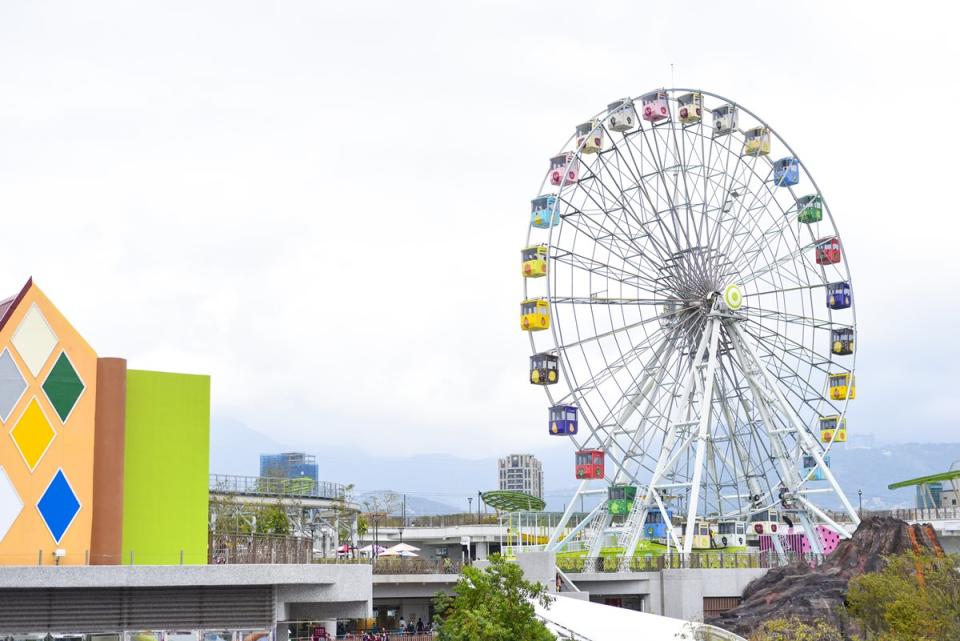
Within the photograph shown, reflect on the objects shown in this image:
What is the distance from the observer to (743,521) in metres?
69.2

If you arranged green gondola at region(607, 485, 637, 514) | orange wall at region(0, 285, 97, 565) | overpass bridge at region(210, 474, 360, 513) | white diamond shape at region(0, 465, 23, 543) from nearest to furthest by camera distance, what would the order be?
white diamond shape at region(0, 465, 23, 543) → orange wall at region(0, 285, 97, 565) → green gondola at region(607, 485, 637, 514) → overpass bridge at region(210, 474, 360, 513)

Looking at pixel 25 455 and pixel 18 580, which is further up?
pixel 25 455

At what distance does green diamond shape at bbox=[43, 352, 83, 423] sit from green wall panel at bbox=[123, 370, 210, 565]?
1.72 metres

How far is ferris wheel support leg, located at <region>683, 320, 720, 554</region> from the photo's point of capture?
6097 cm

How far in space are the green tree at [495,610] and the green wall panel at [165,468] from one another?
799 cm

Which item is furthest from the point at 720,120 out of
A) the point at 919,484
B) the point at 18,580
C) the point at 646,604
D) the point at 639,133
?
the point at 18,580

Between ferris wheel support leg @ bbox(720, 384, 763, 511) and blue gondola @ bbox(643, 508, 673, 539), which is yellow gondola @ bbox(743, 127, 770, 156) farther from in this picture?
blue gondola @ bbox(643, 508, 673, 539)

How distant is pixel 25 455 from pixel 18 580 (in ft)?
10.9

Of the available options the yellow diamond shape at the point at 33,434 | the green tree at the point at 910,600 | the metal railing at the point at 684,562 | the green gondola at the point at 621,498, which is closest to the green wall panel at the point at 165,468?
the yellow diamond shape at the point at 33,434

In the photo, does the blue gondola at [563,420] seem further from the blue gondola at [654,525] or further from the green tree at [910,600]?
the green tree at [910,600]

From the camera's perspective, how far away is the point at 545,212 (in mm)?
64500

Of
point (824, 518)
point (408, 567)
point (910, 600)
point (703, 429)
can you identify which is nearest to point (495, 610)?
point (910, 600)

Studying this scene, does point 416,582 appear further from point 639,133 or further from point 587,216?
point 639,133

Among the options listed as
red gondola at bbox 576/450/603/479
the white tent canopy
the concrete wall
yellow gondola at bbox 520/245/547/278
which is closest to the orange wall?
the white tent canopy
